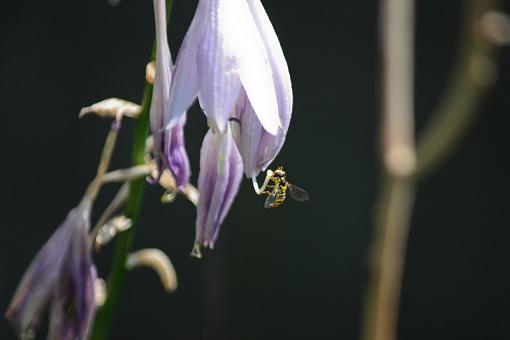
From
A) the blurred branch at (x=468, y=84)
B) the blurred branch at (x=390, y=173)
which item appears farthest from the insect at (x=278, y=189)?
the blurred branch at (x=468, y=84)

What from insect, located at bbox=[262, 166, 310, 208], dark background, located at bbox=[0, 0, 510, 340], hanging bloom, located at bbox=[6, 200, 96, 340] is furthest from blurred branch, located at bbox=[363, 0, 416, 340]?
dark background, located at bbox=[0, 0, 510, 340]

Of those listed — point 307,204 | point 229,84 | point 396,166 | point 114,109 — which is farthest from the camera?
point 307,204

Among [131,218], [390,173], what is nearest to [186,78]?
[131,218]

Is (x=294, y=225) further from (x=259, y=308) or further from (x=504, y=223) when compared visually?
(x=504, y=223)

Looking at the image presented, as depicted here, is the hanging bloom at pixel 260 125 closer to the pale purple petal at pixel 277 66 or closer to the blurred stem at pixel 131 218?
the pale purple petal at pixel 277 66

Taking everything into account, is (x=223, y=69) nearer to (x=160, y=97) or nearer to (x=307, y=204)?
(x=160, y=97)

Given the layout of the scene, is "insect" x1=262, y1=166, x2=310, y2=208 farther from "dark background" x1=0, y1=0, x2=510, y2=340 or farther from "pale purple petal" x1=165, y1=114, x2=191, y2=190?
"dark background" x1=0, y1=0, x2=510, y2=340

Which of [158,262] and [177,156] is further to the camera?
[158,262]
